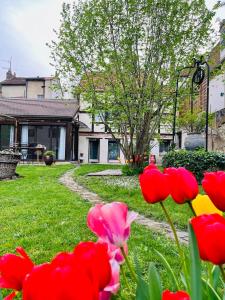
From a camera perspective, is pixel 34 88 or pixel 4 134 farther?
pixel 34 88

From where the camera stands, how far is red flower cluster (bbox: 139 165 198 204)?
38.2 inches

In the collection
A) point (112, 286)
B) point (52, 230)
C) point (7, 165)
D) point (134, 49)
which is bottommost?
point (52, 230)

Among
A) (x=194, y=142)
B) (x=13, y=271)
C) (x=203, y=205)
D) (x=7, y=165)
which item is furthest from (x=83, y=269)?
(x=7, y=165)

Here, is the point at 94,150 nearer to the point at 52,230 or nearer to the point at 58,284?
the point at 52,230

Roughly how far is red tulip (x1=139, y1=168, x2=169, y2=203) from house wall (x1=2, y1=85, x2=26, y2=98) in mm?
40236

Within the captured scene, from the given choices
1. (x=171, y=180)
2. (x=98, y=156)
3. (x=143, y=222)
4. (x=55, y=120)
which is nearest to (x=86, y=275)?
(x=171, y=180)

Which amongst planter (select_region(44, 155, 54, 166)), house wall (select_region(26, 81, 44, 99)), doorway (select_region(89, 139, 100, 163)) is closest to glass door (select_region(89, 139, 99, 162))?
doorway (select_region(89, 139, 100, 163))

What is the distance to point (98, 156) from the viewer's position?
3247cm

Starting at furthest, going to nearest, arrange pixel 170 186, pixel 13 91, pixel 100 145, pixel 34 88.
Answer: pixel 13 91 < pixel 34 88 < pixel 100 145 < pixel 170 186

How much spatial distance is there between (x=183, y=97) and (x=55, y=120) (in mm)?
15291

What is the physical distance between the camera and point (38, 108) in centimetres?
2995

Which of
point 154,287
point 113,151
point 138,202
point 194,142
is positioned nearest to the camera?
point 154,287

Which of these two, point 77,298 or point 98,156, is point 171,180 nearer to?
point 77,298

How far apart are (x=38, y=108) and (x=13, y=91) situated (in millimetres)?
11671
